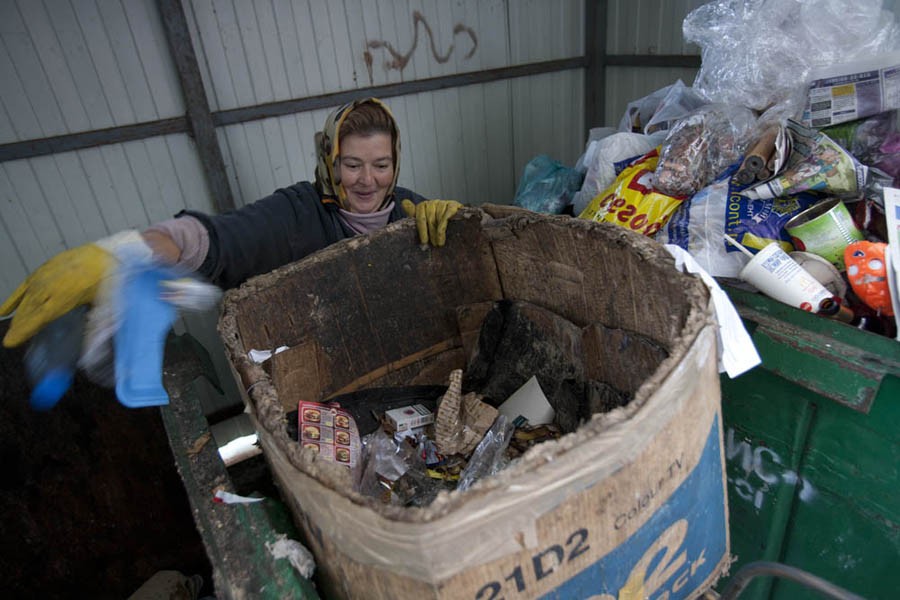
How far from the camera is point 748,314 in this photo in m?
1.27

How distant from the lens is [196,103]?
2.12 meters

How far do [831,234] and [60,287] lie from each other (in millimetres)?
1692

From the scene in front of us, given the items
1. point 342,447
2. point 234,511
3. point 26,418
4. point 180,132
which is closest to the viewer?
point 234,511

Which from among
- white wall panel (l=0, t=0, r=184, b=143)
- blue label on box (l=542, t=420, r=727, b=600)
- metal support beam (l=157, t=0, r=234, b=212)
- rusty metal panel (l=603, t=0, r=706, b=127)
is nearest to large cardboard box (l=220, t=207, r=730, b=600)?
blue label on box (l=542, t=420, r=727, b=600)

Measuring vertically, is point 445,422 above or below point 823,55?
below

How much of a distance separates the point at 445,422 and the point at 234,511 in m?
0.58

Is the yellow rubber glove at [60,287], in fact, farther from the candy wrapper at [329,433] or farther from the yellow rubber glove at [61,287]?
the candy wrapper at [329,433]

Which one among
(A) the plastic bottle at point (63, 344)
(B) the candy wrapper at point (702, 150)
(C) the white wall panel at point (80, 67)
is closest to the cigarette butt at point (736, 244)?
(B) the candy wrapper at point (702, 150)

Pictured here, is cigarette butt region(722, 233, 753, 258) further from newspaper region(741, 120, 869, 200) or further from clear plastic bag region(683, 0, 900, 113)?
clear plastic bag region(683, 0, 900, 113)

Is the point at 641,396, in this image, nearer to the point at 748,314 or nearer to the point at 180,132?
the point at 748,314

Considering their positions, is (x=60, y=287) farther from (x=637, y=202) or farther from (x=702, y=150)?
(x=702, y=150)

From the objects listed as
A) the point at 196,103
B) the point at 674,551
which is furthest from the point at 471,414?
the point at 196,103

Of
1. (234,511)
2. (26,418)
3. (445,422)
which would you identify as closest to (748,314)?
(445,422)

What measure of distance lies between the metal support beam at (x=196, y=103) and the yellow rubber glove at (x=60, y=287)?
54.8 inches
